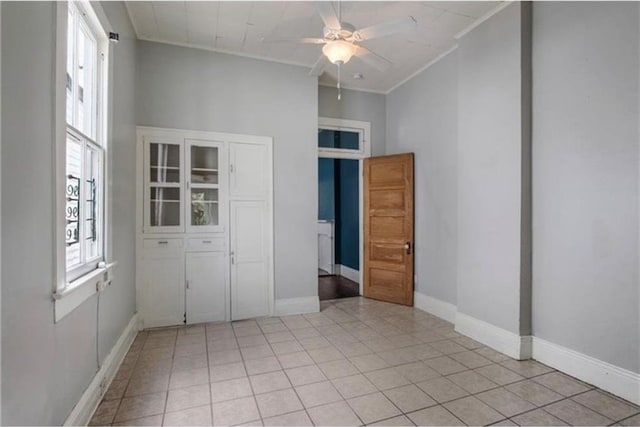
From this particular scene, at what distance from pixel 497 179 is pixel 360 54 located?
1811mm

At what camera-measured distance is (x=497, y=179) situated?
3.25m

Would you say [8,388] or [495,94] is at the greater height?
[495,94]

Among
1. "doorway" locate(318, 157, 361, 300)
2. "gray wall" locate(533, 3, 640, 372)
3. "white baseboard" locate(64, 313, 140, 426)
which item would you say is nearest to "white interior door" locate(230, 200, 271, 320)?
"white baseboard" locate(64, 313, 140, 426)

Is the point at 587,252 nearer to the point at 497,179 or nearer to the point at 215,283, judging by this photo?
the point at 497,179

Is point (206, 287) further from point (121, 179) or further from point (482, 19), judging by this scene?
point (482, 19)

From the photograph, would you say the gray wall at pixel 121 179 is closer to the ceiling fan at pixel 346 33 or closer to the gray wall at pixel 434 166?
the ceiling fan at pixel 346 33

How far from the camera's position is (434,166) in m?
4.38

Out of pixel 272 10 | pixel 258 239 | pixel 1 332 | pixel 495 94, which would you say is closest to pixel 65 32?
pixel 1 332

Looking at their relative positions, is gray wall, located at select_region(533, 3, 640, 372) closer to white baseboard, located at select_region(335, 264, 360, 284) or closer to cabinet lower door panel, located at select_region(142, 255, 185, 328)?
white baseboard, located at select_region(335, 264, 360, 284)

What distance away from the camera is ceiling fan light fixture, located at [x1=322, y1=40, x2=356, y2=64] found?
8.30ft

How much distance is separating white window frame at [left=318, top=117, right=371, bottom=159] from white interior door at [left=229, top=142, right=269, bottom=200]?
42.3 inches

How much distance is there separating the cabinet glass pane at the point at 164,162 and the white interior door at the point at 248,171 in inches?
24.4

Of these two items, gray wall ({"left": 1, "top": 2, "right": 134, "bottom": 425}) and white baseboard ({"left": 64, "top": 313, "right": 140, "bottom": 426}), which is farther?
white baseboard ({"left": 64, "top": 313, "right": 140, "bottom": 426})

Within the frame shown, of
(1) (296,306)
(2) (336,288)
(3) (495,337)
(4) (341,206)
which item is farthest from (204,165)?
(3) (495,337)
